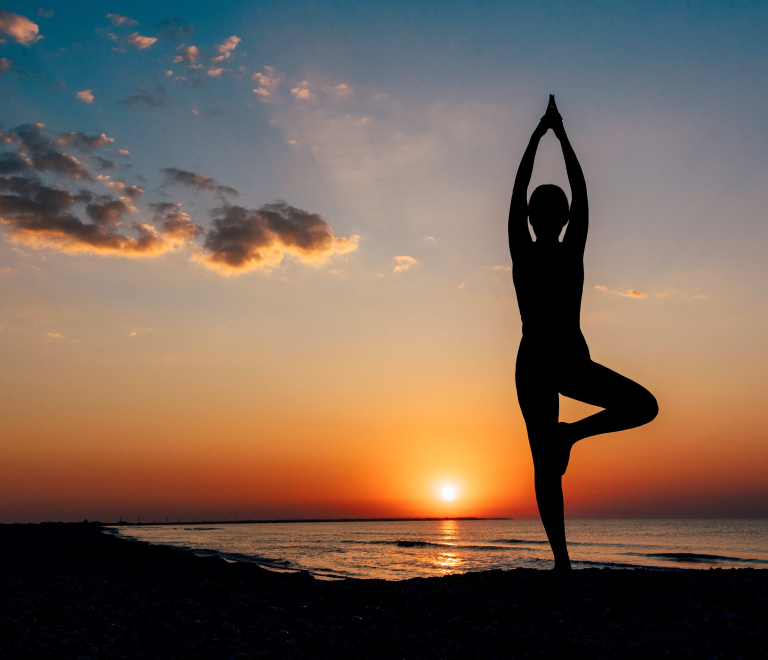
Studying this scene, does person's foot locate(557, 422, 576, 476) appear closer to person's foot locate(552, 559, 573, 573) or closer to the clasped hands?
person's foot locate(552, 559, 573, 573)

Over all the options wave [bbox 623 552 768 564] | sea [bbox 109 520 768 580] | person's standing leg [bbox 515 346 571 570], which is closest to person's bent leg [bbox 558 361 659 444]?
person's standing leg [bbox 515 346 571 570]

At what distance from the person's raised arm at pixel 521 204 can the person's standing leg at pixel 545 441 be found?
0.97 m

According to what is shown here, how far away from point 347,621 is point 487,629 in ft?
3.26

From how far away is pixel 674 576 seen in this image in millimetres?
4152

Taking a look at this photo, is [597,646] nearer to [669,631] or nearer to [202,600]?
[669,631]

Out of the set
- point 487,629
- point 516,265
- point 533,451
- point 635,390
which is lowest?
point 487,629

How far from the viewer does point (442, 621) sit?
3.85 m

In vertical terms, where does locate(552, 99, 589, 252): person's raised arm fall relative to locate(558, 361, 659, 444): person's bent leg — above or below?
above

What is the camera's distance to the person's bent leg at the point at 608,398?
4109 mm

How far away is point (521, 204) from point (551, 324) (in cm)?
109

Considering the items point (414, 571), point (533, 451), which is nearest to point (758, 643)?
point (533, 451)

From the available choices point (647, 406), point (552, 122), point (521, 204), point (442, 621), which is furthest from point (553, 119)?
point (442, 621)

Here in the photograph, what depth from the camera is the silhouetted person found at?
441cm

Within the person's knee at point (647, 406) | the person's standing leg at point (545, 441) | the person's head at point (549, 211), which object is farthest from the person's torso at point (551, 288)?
the person's knee at point (647, 406)
